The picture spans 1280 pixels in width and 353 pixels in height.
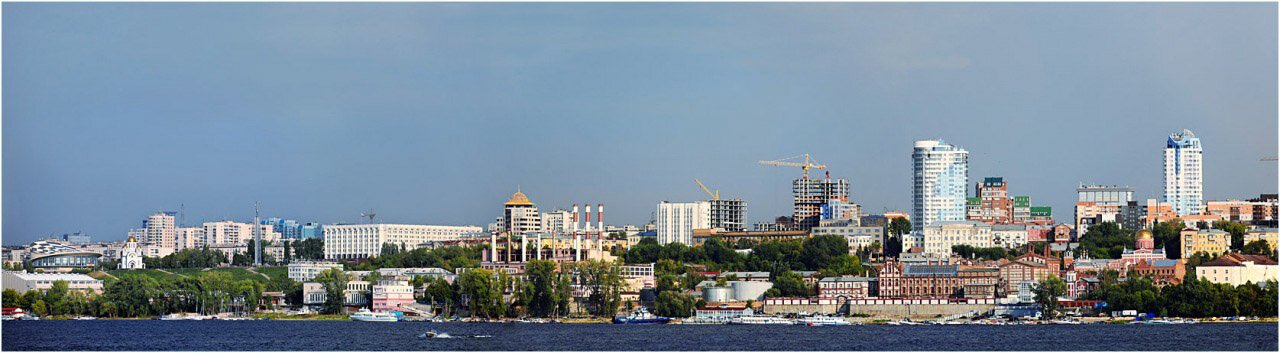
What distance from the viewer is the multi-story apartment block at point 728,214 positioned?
9231 cm

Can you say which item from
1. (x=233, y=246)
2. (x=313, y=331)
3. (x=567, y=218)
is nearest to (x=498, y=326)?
(x=313, y=331)

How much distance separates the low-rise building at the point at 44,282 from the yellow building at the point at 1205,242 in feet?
118

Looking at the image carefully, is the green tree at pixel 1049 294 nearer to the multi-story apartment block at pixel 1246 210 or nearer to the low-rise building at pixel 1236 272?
the low-rise building at pixel 1236 272

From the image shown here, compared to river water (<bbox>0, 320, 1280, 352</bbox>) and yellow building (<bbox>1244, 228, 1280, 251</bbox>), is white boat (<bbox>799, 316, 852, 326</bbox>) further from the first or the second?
yellow building (<bbox>1244, 228, 1280, 251</bbox>)

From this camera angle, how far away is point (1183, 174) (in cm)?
9494

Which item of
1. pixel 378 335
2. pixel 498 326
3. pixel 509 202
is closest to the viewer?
pixel 378 335

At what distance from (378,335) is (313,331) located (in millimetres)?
3116

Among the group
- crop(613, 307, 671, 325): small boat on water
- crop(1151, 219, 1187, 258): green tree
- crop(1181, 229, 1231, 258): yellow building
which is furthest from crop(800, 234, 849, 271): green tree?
crop(613, 307, 671, 325): small boat on water

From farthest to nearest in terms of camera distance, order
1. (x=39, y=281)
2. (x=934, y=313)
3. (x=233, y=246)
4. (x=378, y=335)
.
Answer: (x=233, y=246) → (x=39, y=281) → (x=934, y=313) → (x=378, y=335)

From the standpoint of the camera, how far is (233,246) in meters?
117

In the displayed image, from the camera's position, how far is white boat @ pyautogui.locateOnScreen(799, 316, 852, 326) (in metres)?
55.6

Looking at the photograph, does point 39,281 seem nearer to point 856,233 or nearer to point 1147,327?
point 856,233

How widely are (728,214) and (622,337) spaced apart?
46433 millimetres

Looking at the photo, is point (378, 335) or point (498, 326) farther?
point (498, 326)
